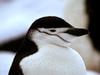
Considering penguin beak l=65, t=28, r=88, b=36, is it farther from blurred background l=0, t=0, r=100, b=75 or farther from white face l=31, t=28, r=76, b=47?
blurred background l=0, t=0, r=100, b=75

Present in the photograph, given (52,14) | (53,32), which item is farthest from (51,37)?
(52,14)

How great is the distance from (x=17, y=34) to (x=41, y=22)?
6.1 inches

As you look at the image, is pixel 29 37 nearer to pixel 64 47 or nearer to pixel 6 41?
pixel 64 47

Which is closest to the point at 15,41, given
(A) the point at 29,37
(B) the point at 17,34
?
(B) the point at 17,34

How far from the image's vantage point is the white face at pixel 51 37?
1.41 ft

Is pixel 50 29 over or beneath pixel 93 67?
over

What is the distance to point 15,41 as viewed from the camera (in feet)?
1.84

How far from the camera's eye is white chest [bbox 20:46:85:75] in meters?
0.41

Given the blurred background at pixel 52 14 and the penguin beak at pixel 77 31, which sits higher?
the penguin beak at pixel 77 31

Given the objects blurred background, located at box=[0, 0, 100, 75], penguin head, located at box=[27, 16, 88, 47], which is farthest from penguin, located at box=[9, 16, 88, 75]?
blurred background, located at box=[0, 0, 100, 75]

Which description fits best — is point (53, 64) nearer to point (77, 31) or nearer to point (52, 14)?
point (77, 31)

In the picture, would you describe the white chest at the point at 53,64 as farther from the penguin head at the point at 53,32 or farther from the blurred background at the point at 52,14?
the blurred background at the point at 52,14

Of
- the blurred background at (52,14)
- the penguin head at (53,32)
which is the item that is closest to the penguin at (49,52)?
the penguin head at (53,32)

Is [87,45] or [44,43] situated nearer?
[44,43]
